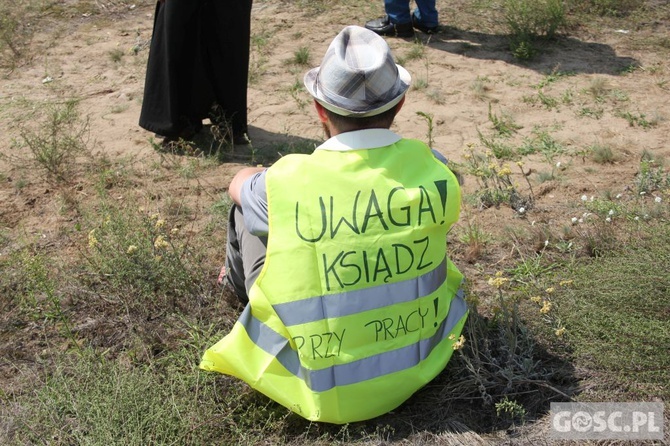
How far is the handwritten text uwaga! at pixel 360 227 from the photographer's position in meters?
2.56

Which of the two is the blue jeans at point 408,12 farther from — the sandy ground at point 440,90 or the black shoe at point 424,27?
the sandy ground at point 440,90

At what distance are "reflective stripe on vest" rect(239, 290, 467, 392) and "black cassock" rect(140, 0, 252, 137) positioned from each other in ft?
8.04

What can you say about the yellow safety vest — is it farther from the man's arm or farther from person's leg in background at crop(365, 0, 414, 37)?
person's leg in background at crop(365, 0, 414, 37)

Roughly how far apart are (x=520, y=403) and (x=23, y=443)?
6.02 feet

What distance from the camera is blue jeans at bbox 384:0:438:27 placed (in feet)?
21.9

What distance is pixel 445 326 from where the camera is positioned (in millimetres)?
2896

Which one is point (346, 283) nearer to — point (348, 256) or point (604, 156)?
point (348, 256)

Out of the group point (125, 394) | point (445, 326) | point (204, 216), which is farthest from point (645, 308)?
point (204, 216)

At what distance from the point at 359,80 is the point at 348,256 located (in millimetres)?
587

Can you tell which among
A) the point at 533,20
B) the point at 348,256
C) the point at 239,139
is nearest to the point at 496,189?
the point at 239,139

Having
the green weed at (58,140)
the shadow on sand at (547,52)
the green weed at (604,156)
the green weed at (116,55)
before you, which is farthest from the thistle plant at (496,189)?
the green weed at (116,55)

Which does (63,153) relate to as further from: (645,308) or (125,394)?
(645,308)

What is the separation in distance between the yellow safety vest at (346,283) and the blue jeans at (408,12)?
14.0 feet

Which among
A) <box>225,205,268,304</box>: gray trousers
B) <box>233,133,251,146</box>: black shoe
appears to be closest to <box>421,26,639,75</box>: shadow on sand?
<box>233,133,251,146</box>: black shoe
